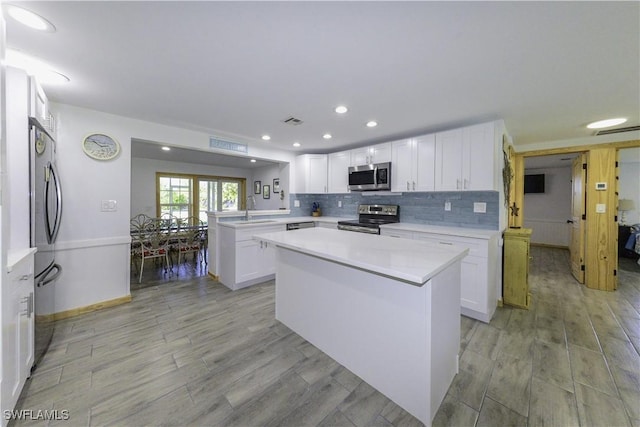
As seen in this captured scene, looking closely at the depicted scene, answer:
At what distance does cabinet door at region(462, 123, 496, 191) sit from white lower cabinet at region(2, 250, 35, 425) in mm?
4014

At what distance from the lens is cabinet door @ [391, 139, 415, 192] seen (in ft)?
11.8

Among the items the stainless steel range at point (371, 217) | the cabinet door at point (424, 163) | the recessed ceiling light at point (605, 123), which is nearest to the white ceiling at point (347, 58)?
the recessed ceiling light at point (605, 123)

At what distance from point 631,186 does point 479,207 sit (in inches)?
213

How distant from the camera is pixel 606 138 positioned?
140 inches

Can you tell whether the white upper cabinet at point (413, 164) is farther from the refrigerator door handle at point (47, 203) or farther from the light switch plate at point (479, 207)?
the refrigerator door handle at point (47, 203)

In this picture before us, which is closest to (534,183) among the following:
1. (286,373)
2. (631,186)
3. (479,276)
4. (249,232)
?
(631,186)

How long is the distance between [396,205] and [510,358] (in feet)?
8.33

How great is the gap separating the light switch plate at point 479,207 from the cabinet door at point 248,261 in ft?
10.3

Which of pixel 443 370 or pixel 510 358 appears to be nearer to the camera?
pixel 443 370

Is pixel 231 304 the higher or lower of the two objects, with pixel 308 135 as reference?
lower

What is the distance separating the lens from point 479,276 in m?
2.66

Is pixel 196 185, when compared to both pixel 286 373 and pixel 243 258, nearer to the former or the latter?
pixel 243 258

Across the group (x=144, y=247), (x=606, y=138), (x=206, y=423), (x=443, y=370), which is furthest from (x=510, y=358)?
(x=144, y=247)

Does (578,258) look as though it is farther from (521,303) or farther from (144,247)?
(144,247)
